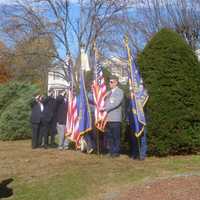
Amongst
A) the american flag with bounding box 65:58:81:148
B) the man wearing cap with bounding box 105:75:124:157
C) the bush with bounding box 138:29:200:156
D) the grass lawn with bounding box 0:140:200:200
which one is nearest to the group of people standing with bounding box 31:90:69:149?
the american flag with bounding box 65:58:81:148

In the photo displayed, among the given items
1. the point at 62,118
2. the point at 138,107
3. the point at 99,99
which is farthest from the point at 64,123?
the point at 138,107

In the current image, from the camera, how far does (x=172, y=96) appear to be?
1148 cm

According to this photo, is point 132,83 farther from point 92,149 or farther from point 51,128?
point 51,128

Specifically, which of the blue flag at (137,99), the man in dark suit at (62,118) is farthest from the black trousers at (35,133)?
the blue flag at (137,99)

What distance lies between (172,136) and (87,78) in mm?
5364

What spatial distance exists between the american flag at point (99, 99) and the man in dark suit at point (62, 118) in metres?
2.25

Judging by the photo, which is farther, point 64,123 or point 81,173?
point 64,123

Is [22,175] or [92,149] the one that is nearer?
[22,175]

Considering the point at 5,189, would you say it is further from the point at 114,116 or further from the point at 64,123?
the point at 64,123

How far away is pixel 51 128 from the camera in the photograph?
15055 mm

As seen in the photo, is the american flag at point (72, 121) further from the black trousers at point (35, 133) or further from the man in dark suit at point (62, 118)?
the black trousers at point (35, 133)

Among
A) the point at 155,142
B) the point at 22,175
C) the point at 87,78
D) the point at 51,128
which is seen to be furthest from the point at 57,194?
the point at 87,78

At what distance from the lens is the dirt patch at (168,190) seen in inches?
301

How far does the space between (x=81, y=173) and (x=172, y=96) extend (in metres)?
3.01
